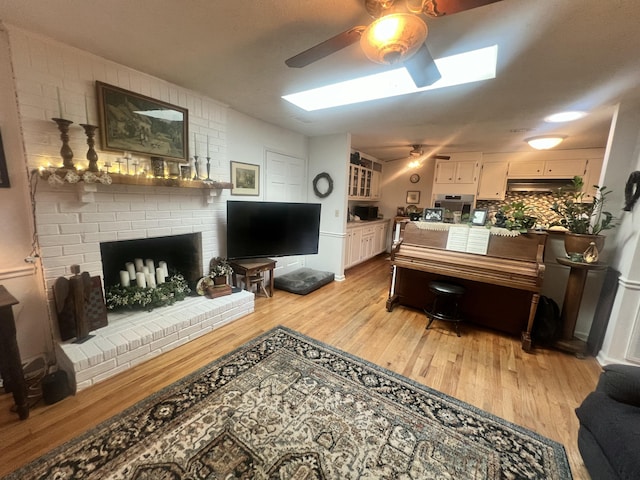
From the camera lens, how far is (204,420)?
1566mm

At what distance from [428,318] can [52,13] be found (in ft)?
12.9

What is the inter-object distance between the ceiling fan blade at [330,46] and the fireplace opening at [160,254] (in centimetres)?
222

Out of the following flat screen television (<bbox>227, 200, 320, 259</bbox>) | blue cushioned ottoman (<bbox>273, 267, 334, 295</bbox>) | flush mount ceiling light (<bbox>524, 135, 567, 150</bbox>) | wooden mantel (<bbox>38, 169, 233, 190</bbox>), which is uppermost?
flush mount ceiling light (<bbox>524, 135, 567, 150</bbox>)

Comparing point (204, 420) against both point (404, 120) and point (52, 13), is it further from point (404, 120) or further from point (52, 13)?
point (404, 120)

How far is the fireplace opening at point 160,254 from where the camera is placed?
8.06 feet

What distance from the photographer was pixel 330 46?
1281mm

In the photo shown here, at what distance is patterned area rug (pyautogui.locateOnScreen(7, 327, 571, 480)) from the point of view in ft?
4.28

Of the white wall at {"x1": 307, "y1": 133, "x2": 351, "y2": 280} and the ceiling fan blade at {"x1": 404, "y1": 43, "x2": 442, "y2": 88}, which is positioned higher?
the ceiling fan blade at {"x1": 404, "y1": 43, "x2": 442, "y2": 88}

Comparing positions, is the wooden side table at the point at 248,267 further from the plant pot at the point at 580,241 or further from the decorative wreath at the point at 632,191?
the decorative wreath at the point at 632,191

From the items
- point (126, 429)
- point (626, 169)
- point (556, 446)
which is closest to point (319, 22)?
point (126, 429)

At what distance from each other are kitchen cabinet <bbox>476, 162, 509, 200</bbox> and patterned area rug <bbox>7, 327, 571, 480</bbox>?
4271 mm

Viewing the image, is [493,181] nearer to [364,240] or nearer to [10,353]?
[364,240]

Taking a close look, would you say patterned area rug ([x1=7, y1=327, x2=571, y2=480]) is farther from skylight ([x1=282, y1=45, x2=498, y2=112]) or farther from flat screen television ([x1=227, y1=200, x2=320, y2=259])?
skylight ([x1=282, y1=45, x2=498, y2=112])

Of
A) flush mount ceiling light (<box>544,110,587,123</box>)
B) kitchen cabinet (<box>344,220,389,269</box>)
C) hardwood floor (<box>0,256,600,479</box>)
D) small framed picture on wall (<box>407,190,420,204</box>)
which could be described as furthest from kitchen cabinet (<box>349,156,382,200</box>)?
A: flush mount ceiling light (<box>544,110,587,123</box>)
